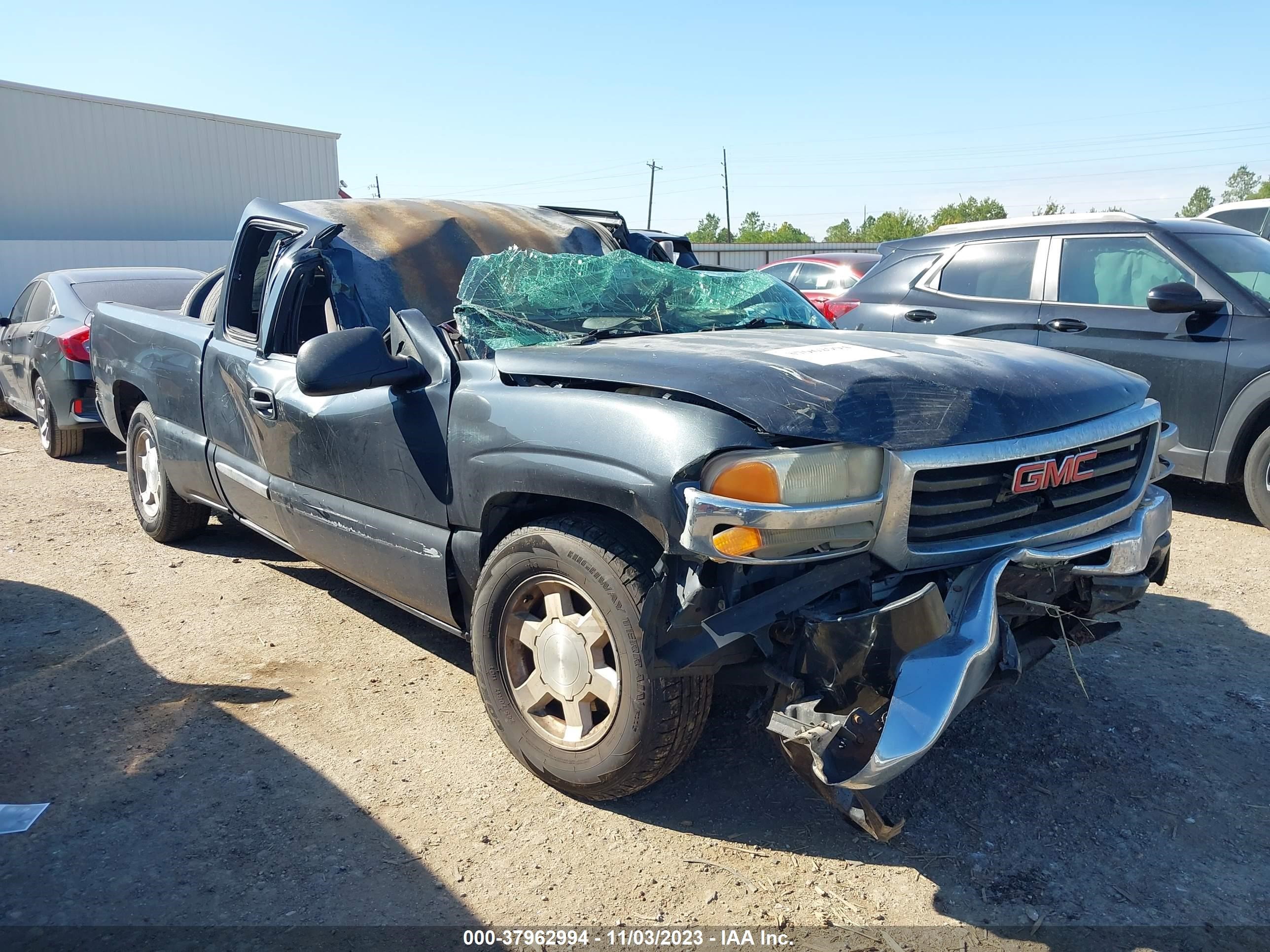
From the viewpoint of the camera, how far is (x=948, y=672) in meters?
2.22

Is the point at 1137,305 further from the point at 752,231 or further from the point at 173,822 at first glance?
the point at 752,231

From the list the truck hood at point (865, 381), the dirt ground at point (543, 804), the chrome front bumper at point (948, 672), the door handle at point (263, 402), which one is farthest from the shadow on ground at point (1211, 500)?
the door handle at point (263, 402)

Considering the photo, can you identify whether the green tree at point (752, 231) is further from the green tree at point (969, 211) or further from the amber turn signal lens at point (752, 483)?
the amber turn signal lens at point (752, 483)

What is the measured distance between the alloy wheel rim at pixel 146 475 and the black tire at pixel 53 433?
2903mm

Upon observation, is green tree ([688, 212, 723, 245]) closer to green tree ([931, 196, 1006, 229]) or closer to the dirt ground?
green tree ([931, 196, 1006, 229])

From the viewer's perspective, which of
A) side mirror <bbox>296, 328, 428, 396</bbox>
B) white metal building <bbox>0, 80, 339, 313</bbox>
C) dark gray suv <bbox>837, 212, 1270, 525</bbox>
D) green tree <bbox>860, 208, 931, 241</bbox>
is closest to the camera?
side mirror <bbox>296, 328, 428, 396</bbox>

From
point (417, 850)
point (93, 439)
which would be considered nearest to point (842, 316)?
point (417, 850)

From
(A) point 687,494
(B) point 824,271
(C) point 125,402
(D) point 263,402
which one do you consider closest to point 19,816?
(D) point 263,402

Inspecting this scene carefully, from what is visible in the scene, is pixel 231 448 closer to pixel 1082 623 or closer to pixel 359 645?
pixel 359 645

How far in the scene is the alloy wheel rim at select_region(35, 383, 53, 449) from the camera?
8.36 meters

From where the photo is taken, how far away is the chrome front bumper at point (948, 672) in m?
2.18

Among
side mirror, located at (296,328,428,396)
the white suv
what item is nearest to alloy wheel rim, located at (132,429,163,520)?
side mirror, located at (296,328,428,396)

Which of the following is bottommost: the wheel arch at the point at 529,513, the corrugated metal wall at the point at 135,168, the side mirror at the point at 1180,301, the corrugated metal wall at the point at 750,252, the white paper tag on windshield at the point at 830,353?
the wheel arch at the point at 529,513

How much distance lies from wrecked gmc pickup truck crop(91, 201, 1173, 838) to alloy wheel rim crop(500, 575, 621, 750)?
11 mm
